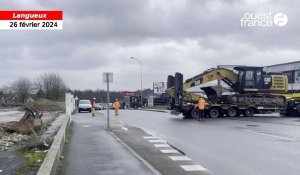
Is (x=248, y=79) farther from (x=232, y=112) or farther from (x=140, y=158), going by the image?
(x=140, y=158)

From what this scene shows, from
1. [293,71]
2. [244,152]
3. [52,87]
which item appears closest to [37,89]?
[52,87]

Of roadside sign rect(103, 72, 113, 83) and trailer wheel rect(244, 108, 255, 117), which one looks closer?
roadside sign rect(103, 72, 113, 83)

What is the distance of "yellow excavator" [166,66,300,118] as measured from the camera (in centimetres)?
3525

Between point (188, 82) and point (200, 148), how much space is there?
22256 millimetres

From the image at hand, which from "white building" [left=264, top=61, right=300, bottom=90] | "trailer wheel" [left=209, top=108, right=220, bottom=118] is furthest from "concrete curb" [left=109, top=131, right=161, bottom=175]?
"white building" [left=264, top=61, right=300, bottom=90]

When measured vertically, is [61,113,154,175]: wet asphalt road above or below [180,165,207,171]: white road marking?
above

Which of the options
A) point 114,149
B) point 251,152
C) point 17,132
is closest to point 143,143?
point 114,149

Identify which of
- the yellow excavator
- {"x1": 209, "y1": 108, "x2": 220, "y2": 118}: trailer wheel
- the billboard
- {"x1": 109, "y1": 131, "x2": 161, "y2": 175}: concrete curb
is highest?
the billboard

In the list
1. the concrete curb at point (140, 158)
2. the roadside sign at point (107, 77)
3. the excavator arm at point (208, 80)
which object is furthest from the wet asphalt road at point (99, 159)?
the excavator arm at point (208, 80)

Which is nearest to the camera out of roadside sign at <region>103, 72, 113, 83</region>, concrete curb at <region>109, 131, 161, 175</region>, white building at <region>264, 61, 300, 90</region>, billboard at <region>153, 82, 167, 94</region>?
concrete curb at <region>109, 131, 161, 175</region>

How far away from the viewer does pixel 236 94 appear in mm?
35625

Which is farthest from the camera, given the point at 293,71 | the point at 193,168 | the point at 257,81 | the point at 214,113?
the point at 293,71

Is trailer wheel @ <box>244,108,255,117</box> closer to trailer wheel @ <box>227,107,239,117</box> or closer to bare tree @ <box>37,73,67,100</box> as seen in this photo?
trailer wheel @ <box>227,107,239,117</box>

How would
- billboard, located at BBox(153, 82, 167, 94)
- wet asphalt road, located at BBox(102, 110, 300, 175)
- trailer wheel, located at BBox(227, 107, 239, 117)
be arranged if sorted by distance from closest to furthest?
1. wet asphalt road, located at BBox(102, 110, 300, 175)
2. trailer wheel, located at BBox(227, 107, 239, 117)
3. billboard, located at BBox(153, 82, 167, 94)
